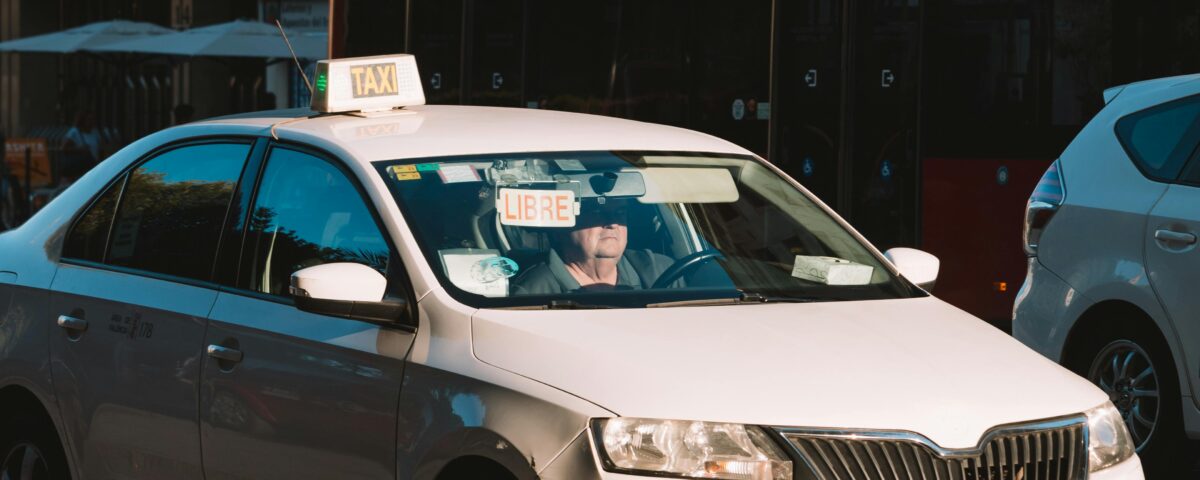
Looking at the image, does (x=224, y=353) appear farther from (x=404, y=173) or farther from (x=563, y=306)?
(x=563, y=306)

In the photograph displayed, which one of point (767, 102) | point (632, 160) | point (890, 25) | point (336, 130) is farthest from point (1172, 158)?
point (767, 102)

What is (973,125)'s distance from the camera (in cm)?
1210

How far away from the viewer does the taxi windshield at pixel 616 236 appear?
4809mm

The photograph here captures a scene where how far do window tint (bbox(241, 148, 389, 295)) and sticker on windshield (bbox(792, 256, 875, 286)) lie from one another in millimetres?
1116

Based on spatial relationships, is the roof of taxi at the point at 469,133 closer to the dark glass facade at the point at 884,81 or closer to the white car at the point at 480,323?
the white car at the point at 480,323

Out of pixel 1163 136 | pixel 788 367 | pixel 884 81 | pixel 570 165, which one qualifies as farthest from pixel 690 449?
pixel 884 81

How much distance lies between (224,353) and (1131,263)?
13.1 ft

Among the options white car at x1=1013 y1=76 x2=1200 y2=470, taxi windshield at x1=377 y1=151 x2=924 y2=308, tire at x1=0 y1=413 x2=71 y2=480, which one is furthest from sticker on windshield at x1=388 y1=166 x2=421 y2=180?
white car at x1=1013 y1=76 x2=1200 y2=470

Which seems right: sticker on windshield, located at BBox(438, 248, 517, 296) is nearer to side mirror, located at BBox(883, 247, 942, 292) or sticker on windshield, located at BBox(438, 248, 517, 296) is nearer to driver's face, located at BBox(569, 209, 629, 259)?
driver's face, located at BBox(569, 209, 629, 259)

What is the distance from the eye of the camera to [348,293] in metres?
4.60

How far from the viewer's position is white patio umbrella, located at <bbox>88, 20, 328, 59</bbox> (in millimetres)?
22344

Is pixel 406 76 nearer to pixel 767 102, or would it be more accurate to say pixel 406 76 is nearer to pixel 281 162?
pixel 281 162

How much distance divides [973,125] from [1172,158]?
4325mm

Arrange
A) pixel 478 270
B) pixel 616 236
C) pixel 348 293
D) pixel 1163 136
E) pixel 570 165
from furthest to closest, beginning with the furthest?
pixel 1163 136 < pixel 570 165 < pixel 616 236 < pixel 478 270 < pixel 348 293
